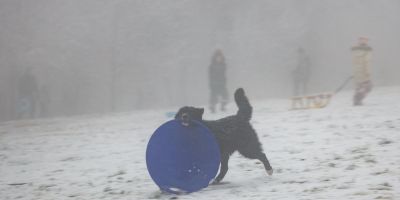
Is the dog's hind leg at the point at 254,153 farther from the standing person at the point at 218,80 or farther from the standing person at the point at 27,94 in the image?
the standing person at the point at 27,94

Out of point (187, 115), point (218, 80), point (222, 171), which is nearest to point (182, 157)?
point (187, 115)

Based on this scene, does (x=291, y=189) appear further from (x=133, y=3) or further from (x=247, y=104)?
(x=133, y=3)

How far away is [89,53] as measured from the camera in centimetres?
3297

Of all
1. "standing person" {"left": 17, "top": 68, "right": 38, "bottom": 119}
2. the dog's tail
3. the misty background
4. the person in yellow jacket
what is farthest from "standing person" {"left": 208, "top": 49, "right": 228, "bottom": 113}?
the misty background

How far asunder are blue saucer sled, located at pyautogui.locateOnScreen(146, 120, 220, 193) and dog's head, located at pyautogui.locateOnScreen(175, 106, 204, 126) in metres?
0.06

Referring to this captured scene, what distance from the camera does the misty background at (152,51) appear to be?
102ft

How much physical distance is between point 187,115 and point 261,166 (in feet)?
5.53

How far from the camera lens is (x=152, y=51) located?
32.4m

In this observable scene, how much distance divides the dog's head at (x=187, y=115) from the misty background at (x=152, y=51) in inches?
971

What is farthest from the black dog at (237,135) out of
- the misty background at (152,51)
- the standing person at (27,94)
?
the misty background at (152,51)

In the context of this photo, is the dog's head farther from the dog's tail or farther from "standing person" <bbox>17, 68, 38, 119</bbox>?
"standing person" <bbox>17, 68, 38, 119</bbox>

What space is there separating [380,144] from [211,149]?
2.77 metres

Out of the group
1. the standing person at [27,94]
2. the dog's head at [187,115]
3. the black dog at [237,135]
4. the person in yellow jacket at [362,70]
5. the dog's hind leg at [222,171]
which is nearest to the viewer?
the dog's head at [187,115]

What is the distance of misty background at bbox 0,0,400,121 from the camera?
31219 millimetres
